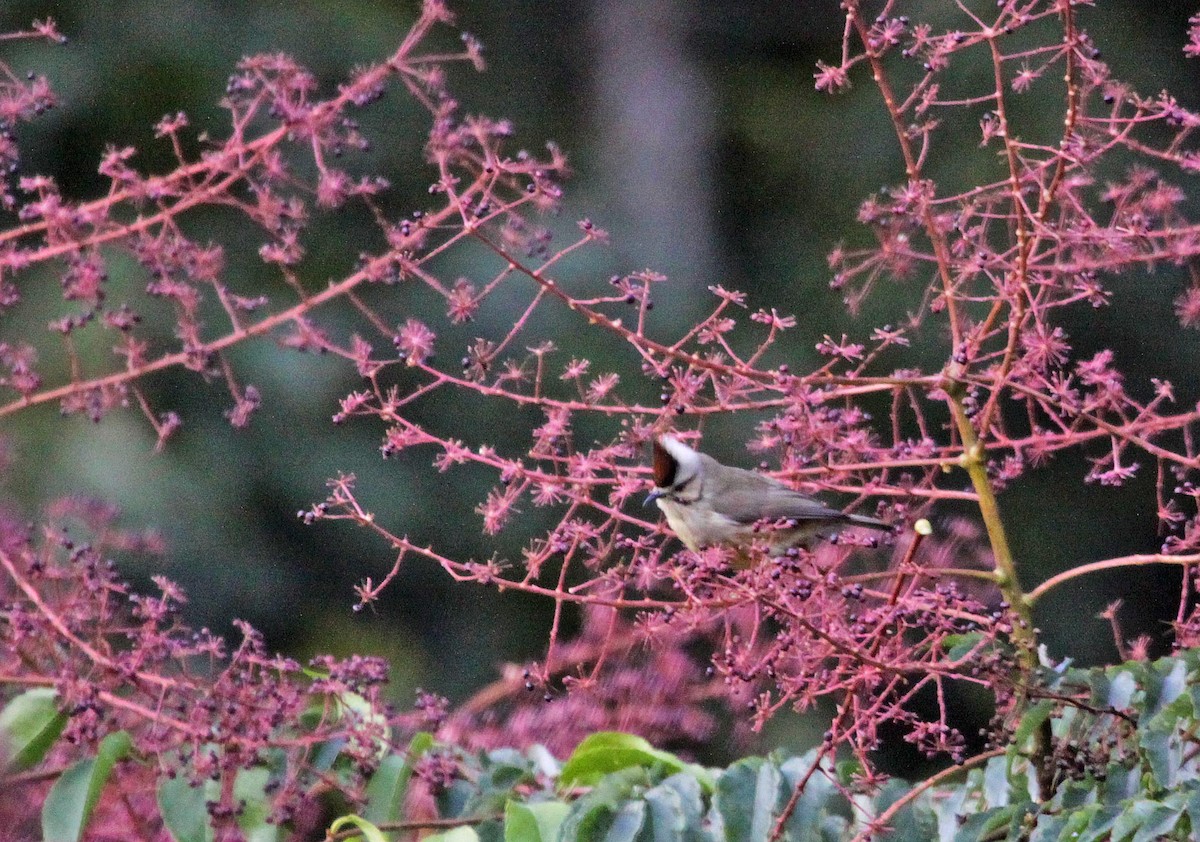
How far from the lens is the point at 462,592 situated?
21.0 feet

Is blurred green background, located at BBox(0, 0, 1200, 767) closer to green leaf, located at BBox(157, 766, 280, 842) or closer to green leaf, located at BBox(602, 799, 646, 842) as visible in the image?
green leaf, located at BBox(157, 766, 280, 842)

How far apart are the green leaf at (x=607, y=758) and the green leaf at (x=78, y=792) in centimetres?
56

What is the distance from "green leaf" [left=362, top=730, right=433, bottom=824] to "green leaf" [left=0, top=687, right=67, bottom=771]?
1.37 feet

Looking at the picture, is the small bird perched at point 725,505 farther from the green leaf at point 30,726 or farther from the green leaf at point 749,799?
the green leaf at point 30,726

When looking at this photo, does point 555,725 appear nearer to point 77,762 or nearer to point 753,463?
point 77,762

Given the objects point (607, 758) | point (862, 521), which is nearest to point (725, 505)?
point (862, 521)

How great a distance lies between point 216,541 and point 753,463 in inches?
73.2

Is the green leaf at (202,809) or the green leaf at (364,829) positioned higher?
the green leaf at (202,809)

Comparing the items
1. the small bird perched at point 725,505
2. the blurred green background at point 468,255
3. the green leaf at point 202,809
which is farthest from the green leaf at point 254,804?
the blurred green background at point 468,255

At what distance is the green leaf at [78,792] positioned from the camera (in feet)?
6.91

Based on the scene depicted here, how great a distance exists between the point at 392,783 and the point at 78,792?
39cm

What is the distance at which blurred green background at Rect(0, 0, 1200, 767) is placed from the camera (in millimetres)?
5957

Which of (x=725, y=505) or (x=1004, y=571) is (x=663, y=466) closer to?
A: (x=725, y=505)

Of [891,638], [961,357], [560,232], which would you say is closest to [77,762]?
[891,638]
